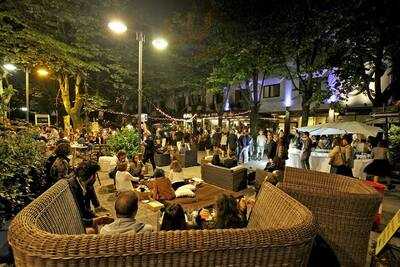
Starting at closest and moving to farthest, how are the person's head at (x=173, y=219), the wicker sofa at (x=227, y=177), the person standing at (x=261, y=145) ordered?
the person's head at (x=173, y=219) → the wicker sofa at (x=227, y=177) → the person standing at (x=261, y=145)

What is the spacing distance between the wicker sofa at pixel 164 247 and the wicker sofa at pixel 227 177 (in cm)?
712

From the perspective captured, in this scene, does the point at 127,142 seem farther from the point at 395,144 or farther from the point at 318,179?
the point at 395,144

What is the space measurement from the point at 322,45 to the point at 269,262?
1307 centimetres

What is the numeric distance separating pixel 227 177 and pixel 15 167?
18.5 feet

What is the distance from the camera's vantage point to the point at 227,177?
8859 mm

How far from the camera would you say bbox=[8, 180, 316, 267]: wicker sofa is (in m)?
1.32

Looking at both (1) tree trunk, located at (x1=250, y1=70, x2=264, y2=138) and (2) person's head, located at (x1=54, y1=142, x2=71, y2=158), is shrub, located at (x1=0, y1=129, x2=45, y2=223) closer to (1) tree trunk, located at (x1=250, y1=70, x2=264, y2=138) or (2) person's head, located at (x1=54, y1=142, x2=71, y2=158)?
(2) person's head, located at (x1=54, y1=142, x2=71, y2=158)

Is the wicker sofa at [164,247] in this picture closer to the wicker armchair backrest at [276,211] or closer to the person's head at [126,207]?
Answer: the wicker armchair backrest at [276,211]

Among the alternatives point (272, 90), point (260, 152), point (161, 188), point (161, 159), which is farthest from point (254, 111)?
point (161, 188)

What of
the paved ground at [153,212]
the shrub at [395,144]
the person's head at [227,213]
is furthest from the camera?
the shrub at [395,144]

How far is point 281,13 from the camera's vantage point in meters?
12.6

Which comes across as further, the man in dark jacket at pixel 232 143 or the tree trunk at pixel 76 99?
the tree trunk at pixel 76 99

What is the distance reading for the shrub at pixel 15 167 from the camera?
445cm

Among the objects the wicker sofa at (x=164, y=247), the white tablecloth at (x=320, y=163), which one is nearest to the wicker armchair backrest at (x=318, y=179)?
→ the wicker sofa at (x=164, y=247)
